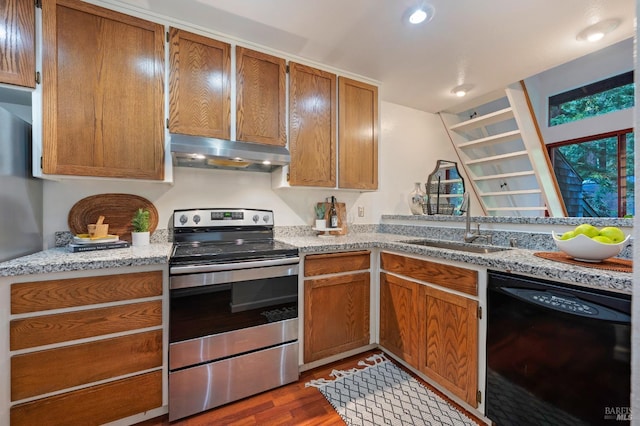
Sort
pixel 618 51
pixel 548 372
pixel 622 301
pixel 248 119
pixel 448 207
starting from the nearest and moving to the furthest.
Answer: pixel 622 301 < pixel 548 372 < pixel 248 119 < pixel 448 207 < pixel 618 51

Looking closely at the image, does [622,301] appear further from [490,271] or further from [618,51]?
[618,51]

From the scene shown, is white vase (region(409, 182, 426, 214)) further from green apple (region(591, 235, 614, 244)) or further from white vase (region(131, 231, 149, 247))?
white vase (region(131, 231, 149, 247))

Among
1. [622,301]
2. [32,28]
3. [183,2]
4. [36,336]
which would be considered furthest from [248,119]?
[622,301]

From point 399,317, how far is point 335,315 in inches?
18.8

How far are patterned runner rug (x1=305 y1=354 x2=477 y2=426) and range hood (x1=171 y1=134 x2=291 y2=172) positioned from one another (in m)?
1.60

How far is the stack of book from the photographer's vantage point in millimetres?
1502

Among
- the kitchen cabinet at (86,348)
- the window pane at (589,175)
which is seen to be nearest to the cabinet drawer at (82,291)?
the kitchen cabinet at (86,348)

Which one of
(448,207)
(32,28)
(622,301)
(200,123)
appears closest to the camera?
(622,301)

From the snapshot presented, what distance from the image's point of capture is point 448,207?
2.82 m

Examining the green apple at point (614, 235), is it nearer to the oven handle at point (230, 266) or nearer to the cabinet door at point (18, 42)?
the oven handle at point (230, 266)

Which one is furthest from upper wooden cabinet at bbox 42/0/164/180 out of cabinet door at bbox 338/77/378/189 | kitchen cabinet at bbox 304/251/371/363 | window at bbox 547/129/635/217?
window at bbox 547/129/635/217

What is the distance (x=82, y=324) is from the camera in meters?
1.27

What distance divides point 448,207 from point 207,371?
2.61m

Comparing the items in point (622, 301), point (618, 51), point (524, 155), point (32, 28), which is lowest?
point (622, 301)
